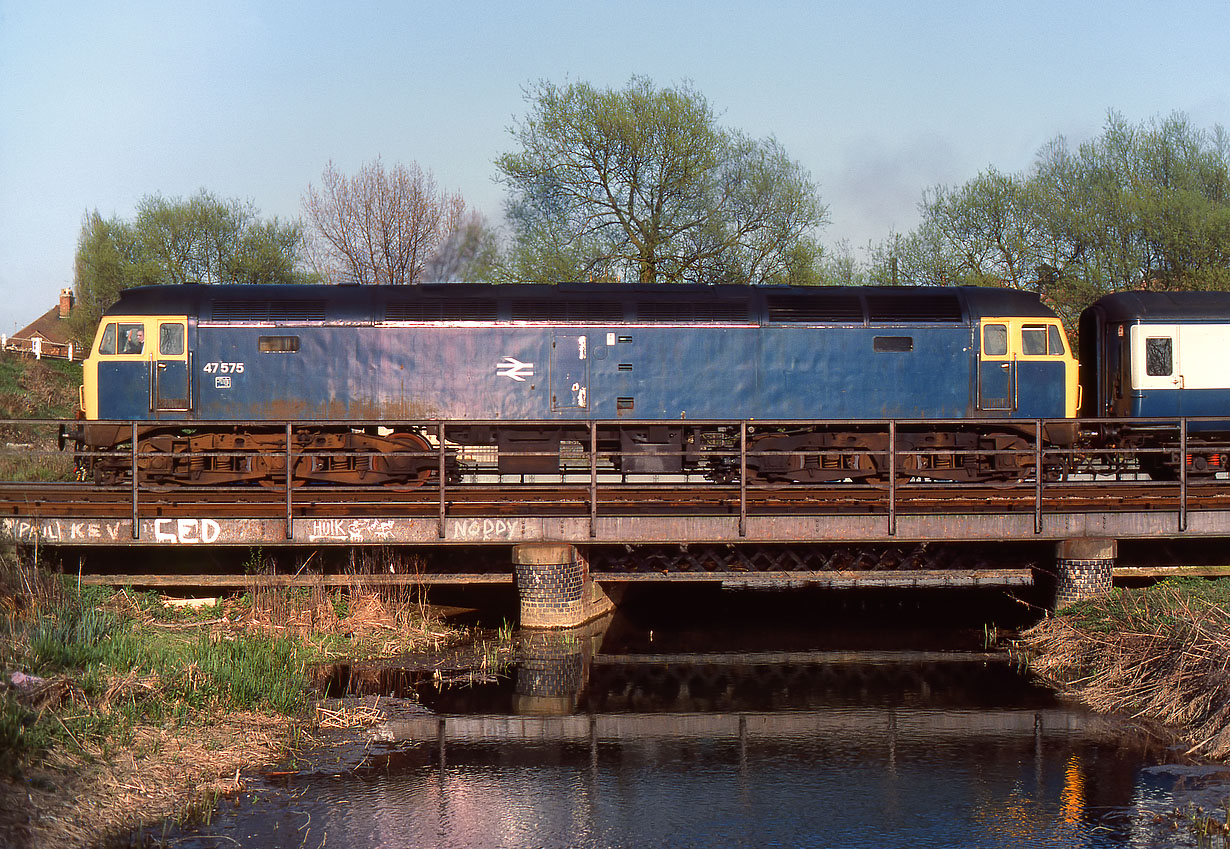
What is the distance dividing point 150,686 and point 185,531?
3550mm

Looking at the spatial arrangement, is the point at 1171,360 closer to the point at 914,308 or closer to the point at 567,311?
the point at 914,308

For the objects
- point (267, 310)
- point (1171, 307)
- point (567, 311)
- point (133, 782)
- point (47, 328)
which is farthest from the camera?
point (47, 328)

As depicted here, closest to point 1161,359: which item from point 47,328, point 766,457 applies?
point 766,457

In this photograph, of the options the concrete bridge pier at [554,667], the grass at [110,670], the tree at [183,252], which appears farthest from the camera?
the tree at [183,252]

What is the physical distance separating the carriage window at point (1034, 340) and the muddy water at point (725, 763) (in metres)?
7.95

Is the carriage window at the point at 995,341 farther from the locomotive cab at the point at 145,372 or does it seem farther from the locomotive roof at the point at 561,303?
the locomotive cab at the point at 145,372

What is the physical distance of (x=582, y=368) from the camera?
19625 millimetres

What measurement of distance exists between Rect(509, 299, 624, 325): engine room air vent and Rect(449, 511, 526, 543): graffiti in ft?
22.0

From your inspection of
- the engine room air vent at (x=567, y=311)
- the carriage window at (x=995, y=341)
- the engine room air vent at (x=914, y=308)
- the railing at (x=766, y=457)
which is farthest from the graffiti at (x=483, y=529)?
the carriage window at (x=995, y=341)

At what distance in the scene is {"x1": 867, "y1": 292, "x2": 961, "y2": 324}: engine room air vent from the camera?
19906 mm

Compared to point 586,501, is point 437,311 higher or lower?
higher

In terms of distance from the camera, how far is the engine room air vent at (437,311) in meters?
19.6

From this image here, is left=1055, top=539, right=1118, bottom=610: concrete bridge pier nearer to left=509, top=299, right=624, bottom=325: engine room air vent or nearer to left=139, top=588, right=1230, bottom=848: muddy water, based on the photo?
left=139, top=588, right=1230, bottom=848: muddy water

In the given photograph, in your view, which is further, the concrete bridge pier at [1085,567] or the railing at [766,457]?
the concrete bridge pier at [1085,567]
